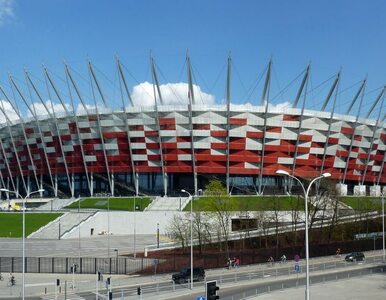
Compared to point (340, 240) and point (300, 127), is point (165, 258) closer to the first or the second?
point (340, 240)

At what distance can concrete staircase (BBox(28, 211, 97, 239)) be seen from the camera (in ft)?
259

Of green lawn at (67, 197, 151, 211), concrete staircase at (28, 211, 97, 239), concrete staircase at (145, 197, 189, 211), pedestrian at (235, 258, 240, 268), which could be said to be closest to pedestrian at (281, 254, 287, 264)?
pedestrian at (235, 258, 240, 268)

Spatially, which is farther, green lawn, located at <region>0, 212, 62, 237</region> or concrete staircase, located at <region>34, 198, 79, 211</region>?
concrete staircase, located at <region>34, 198, 79, 211</region>

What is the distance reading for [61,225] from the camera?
84.1 metres

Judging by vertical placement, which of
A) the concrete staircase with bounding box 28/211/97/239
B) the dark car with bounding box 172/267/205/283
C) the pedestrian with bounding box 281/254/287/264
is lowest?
the pedestrian with bounding box 281/254/287/264

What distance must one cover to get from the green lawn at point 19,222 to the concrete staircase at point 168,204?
669 inches

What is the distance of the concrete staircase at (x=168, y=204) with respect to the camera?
93.3 m

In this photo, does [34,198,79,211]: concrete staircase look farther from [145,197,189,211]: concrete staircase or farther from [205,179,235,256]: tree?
[205,179,235,256]: tree

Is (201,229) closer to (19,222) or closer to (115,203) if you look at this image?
(19,222)

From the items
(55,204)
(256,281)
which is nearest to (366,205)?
(256,281)

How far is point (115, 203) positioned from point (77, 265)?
50934mm

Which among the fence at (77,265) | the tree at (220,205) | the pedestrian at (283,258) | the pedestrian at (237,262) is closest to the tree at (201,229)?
the tree at (220,205)

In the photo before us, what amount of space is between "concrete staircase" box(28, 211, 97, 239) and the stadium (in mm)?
23228

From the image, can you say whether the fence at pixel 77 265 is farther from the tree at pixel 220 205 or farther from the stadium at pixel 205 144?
the stadium at pixel 205 144
